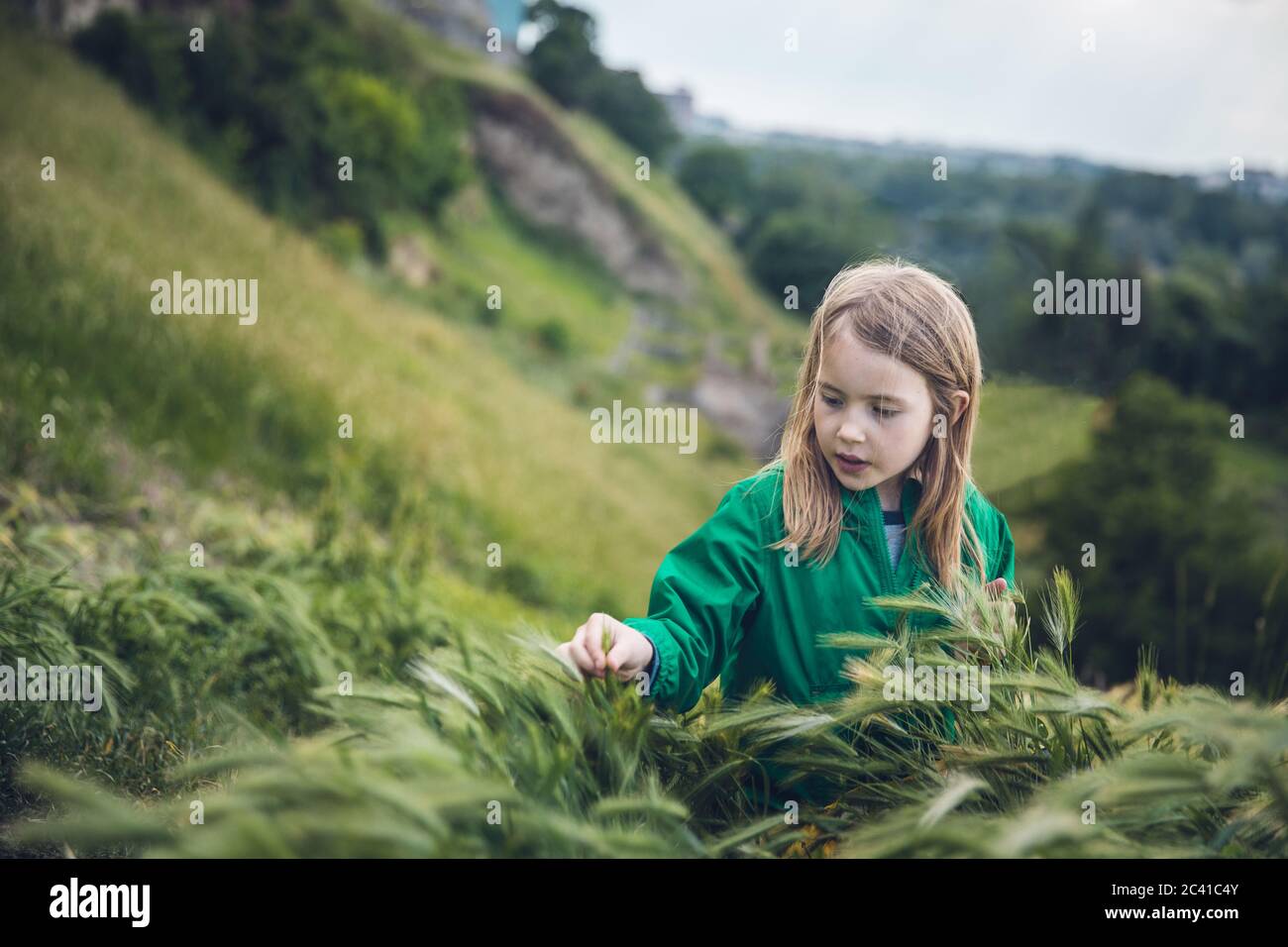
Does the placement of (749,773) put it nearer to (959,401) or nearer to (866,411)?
(866,411)

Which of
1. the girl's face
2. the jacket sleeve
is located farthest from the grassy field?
the girl's face

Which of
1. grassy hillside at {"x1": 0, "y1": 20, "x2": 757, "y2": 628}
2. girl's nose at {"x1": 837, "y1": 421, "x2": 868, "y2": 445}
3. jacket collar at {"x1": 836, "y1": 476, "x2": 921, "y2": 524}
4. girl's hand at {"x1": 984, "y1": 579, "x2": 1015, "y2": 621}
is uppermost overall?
grassy hillside at {"x1": 0, "y1": 20, "x2": 757, "y2": 628}

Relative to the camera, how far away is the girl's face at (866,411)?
7.50 ft

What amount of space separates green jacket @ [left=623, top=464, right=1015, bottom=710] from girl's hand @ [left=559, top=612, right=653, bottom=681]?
152 millimetres

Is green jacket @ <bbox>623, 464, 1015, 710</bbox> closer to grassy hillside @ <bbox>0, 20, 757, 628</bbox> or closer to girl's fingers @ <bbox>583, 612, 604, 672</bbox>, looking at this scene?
girl's fingers @ <bbox>583, 612, 604, 672</bbox>

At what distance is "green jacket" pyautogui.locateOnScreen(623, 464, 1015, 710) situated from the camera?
7.17 ft

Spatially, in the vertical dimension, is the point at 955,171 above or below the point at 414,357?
above

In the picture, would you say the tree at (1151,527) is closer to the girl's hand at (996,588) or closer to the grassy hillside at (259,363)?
the grassy hillside at (259,363)

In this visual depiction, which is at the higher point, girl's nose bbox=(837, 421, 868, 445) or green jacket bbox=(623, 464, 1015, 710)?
girl's nose bbox=(837, 421, 868, 445)

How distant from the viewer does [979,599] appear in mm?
2223

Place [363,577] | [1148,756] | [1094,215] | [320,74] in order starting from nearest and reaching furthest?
1. [1148,756]
2. [363,577]
3. [320,74]
4. [1094,215]

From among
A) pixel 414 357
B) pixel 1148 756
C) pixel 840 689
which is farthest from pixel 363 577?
pixel 414 357
